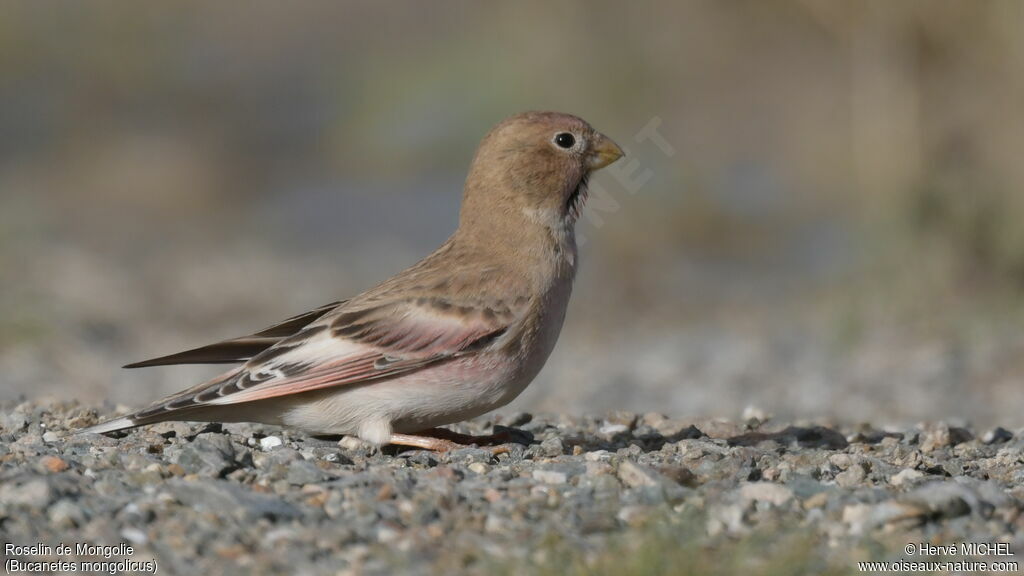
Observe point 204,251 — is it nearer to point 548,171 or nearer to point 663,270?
point 663,270

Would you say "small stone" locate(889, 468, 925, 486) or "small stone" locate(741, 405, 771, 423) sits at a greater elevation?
"small stone" locate(741, 405, 771, 423)

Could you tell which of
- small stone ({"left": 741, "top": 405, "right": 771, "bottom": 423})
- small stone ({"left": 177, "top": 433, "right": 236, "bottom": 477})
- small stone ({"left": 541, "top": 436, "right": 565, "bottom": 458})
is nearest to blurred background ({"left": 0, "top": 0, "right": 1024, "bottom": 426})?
small stone ({"left": 741, "top": 405, "right": 771, "bottom": 423})

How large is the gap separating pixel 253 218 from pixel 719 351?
1028cm

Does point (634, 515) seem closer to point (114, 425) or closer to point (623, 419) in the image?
point (114, 425)

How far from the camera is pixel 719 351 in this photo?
40.3 ft

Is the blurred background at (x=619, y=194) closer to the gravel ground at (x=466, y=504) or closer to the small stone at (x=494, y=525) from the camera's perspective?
the gravel ground at (x=466, y=504)

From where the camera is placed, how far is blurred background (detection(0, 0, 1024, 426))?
1165 cm

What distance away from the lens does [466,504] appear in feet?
17.5

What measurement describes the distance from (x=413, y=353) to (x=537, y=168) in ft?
4.22

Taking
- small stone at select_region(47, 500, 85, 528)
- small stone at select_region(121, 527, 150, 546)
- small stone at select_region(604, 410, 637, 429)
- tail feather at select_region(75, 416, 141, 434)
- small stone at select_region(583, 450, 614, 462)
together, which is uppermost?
small stone at select_region(604, 410, 637, 429)

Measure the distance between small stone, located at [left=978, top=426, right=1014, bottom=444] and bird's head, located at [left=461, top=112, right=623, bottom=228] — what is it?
238 cm

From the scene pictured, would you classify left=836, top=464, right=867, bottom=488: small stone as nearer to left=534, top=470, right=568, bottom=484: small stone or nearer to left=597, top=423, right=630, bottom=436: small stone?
left=534, top=470, right=568, bottom=484: small stone

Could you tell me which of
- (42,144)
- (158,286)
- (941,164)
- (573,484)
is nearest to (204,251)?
(158,286)

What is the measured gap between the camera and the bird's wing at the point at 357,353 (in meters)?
6.52
